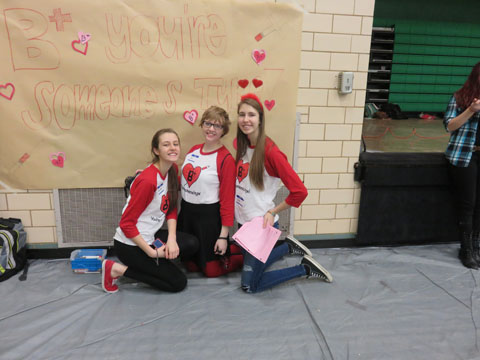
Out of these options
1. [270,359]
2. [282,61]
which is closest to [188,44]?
[282,61]

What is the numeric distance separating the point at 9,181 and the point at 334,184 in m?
2.27

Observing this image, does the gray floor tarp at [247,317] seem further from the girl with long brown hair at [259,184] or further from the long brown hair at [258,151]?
the long brown hair at [258,151]

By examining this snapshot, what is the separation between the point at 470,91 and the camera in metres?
2.26

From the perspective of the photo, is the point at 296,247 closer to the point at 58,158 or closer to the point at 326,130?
the point at 326,130

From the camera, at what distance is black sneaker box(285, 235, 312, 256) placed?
2516 millimetres

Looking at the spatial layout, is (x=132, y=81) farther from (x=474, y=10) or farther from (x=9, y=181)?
(x=474, y=10)

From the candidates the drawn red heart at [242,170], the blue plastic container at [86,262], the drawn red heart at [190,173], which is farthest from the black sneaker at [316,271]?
the blue plastic container at [86,262]

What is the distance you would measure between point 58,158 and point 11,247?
628 mm

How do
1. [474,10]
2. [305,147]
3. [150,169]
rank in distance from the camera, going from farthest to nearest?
[474,10] → [305,147] → [150,169]

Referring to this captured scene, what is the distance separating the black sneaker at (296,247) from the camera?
2.52 meters

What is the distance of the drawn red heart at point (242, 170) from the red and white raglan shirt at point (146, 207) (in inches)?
17.3

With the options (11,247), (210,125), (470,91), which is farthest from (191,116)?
(470,91)

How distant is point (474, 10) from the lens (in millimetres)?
8164

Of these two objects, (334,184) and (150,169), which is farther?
(334,184)
